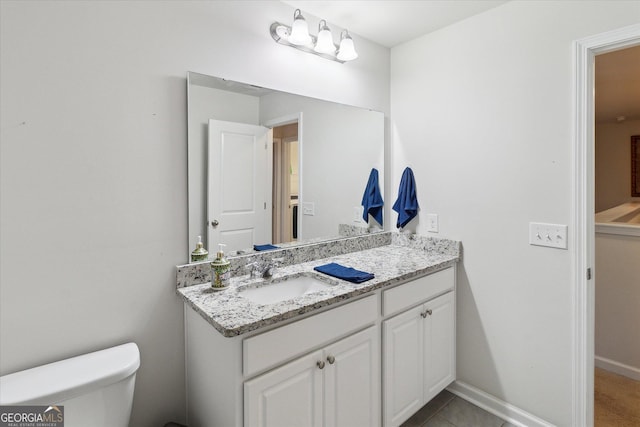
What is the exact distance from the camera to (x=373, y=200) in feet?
7.66

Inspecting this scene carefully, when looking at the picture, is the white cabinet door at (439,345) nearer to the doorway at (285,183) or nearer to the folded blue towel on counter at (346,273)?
the folded blue towel on counter at (346,273)

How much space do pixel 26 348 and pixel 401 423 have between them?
166 centimetres

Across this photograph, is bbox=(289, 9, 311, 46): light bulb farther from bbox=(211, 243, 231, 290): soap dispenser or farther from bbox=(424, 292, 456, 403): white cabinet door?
bbox=(424, 292, 456, 403): white cabinet door

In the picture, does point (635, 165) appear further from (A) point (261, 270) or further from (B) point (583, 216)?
(A) point (261, 270)

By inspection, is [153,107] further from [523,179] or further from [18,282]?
[523,179]

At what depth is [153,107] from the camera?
141 centimetres

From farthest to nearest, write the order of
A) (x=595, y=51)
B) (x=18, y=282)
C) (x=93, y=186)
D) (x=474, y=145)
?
(x=474, y=145) < (x=595, y=51) < (x=93, y=186) < (x=18, y=282)

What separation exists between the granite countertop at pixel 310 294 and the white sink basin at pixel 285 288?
0.02 m

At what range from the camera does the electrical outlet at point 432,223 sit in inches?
85.7

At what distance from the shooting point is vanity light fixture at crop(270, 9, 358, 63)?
1.73 metres

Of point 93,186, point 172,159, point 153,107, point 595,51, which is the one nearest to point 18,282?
point 93,186

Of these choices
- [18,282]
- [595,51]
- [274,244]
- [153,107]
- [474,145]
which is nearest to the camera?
[18,282]

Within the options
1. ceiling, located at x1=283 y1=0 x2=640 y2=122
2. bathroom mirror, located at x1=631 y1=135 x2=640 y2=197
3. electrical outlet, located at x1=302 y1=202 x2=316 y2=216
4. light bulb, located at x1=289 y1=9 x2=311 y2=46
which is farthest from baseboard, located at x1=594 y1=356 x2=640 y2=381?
bathroom mirror, located at x1=631 y1=135 x2=640 y2=197

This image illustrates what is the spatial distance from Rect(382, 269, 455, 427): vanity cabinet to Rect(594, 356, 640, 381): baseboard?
123 cm
